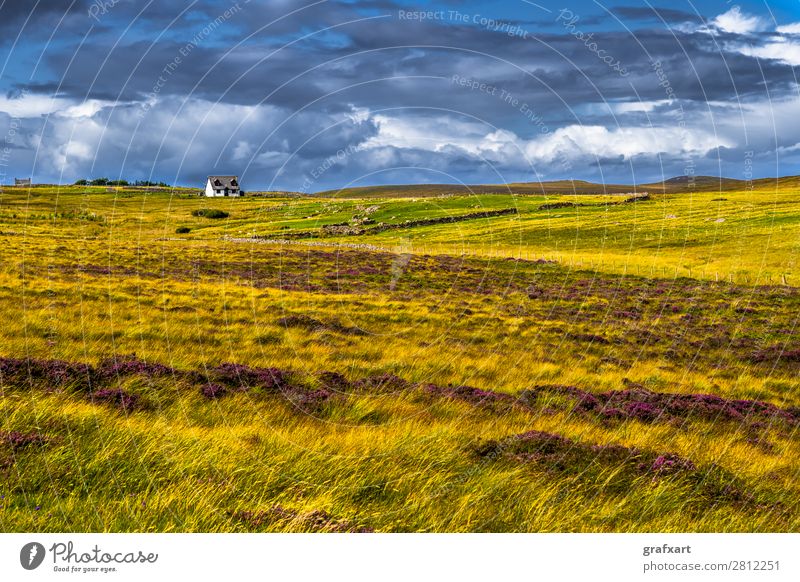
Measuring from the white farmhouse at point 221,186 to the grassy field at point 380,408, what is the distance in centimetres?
9544

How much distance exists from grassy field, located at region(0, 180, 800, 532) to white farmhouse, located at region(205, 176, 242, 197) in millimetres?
95440

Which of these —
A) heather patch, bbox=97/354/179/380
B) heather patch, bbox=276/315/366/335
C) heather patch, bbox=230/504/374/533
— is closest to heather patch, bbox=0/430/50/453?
heather patch, bbox=230/504/374/533

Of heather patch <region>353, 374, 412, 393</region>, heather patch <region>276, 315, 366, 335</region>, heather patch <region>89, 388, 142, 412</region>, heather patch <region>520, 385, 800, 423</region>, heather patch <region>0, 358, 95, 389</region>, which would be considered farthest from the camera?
heather patch <region>276, 315, 366, 335</region>

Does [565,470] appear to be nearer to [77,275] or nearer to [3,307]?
[3,307]

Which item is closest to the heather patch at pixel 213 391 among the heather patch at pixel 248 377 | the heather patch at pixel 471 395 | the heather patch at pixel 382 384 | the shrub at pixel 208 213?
the heather patch at pixel 248 377

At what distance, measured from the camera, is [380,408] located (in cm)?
1104

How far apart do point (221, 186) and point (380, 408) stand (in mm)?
138829

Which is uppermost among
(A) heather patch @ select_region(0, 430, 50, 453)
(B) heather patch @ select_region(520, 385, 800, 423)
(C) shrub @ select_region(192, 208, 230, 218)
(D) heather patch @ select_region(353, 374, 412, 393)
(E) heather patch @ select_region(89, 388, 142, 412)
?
(C) shrub @ select_region(192, 208, 230, 218)

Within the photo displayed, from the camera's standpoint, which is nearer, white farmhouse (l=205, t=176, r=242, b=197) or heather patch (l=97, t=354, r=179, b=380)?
heather patch (l=97, t=354, r=179, b=380)

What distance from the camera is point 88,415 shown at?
8156 millimetres

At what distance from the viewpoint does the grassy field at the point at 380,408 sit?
6.74 meters

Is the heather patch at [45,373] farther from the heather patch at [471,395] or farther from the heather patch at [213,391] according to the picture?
the heather patch at [471,395]

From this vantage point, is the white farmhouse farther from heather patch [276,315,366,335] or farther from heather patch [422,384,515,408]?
heather patch [422,384,515,408]

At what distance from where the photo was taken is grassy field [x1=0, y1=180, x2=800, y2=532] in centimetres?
674
